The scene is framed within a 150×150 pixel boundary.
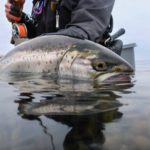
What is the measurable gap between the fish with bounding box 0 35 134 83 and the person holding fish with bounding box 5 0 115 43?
177 mm

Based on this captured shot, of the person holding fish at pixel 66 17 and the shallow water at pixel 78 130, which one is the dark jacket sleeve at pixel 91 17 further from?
the shallow water at pixel 78 130

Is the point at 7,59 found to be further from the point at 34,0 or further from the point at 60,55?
the point at 34,0

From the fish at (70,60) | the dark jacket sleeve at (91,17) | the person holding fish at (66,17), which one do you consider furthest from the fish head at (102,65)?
the dark jacket sleeve at (91,17)

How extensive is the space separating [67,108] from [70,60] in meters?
1.52

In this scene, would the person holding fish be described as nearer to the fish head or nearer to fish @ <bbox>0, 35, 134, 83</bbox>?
fish @ <bbox>0, 35, 134, 83</bbox>

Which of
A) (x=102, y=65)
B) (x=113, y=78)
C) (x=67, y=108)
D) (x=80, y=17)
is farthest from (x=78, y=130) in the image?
(x=80, y=17)

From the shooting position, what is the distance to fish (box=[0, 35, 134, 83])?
8.02 feet

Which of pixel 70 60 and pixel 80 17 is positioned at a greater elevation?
pixel 80 17

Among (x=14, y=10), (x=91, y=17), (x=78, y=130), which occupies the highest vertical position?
(x=14, y=10)

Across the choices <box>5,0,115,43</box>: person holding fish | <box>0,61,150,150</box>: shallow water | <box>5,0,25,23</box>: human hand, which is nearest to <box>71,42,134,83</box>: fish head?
<box>5,0,115,43</box>: person holding fish

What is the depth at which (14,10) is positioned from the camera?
4332mm

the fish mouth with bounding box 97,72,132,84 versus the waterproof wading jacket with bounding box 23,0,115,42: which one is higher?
the waterproof wading jacket with bounding box 23,0,115,42

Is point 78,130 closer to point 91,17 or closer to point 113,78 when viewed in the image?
point 113,78

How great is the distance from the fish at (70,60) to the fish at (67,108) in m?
1.12
